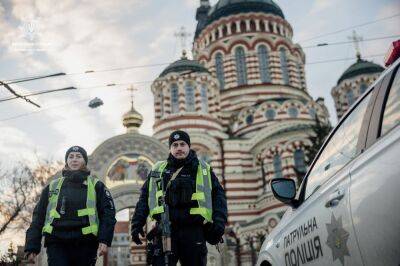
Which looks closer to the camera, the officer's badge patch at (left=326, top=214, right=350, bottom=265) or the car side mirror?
the officer's badge patch at (left=326, top=214, right=350, bottom=265)

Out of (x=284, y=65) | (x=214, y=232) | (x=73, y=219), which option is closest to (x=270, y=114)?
(x=284, y=65)

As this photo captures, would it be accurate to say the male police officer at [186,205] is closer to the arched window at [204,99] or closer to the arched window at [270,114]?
the arched window at [204,99]

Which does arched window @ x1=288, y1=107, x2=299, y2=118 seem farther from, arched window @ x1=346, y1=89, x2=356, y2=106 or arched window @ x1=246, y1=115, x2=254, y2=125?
arched window @ x1=346, y1=89, x2=356, y2=106

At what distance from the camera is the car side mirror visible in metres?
3.31

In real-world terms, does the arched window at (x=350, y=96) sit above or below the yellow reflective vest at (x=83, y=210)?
above

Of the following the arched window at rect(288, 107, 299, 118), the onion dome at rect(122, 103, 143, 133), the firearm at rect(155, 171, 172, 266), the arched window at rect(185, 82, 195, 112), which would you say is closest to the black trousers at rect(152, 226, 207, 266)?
the firearm at rect(155, 171, 172, 266)

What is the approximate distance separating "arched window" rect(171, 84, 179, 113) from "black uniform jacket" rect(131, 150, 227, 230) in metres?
23.5

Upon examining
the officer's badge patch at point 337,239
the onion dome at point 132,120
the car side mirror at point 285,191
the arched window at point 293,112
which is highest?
the arched window at point 293,112

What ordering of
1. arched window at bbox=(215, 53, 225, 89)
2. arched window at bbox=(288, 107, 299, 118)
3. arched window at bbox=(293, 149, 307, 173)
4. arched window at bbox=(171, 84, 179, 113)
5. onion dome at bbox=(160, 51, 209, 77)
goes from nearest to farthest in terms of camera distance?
arched window at bbox=(293, 149, 307, 173), arched window at bbox=(171, 84, 179, 113), onion dome at bbox=(160, 51, 209, 77), arched window at bbox=(288, 107, 299, 118), arched window at bbox=(215, 53, 225, 89)

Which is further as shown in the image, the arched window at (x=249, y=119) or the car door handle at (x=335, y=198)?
the arched window at (x=249, y=119)

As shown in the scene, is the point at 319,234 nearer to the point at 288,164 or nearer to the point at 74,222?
the point at 74,222

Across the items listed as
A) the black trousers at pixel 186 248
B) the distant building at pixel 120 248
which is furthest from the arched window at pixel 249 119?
the black trousers at pixel 186 248

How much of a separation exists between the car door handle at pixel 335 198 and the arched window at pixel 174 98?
996 inches

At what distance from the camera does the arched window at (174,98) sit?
91.0ft
